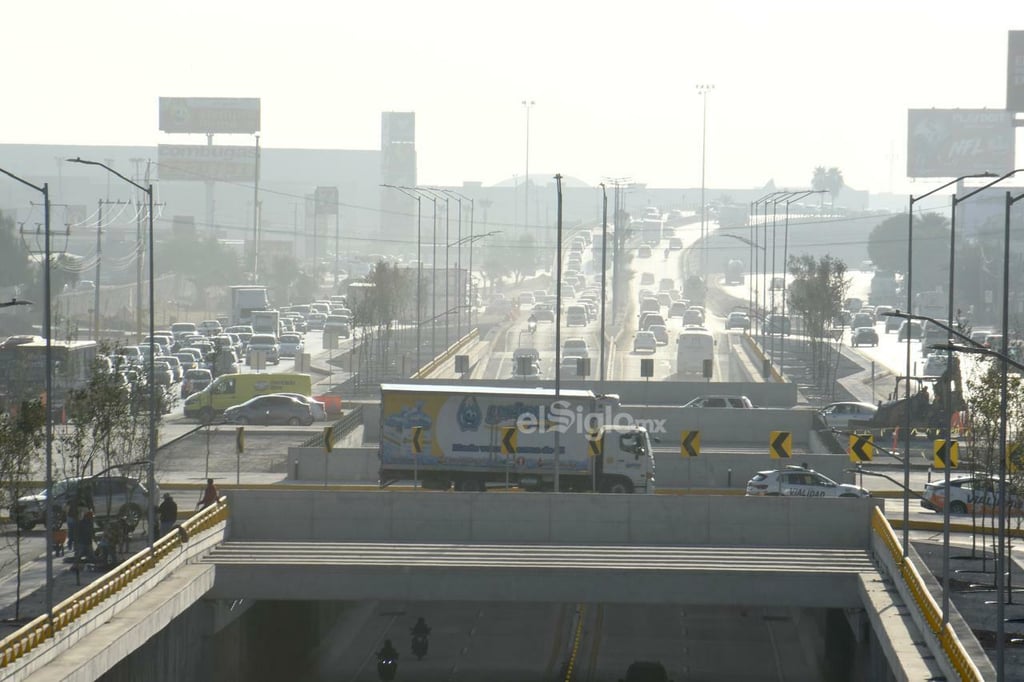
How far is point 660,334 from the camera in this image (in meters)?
99.6

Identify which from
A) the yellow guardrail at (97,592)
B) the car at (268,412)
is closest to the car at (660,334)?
the car at (268,412)

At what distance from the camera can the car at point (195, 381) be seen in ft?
227

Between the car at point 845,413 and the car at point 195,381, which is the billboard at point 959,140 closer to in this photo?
the car at point 845,413

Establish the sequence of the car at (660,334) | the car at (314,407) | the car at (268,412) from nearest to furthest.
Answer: the car at (268,412) → the car at (314,407) → the car at (660,334)

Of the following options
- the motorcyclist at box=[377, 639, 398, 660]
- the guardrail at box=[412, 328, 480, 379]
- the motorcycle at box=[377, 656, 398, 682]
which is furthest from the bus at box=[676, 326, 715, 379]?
the motorcycle at box=[377, 656, 398, 682]

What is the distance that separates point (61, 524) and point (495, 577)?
1122 centimetres

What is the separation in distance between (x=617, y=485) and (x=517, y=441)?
280 centimetres

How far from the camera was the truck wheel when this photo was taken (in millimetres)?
40812

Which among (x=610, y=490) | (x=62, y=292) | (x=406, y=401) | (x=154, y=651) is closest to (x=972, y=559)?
(x=610, y=490)

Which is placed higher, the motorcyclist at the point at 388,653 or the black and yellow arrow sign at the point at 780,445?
the black and yellow arrow sign at the point at 780,445

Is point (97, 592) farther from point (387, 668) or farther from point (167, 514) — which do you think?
point (167, 514)

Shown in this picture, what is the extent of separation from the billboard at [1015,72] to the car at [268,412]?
99710 mm

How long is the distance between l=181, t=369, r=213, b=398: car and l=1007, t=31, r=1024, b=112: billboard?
311ft

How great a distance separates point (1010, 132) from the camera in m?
188
